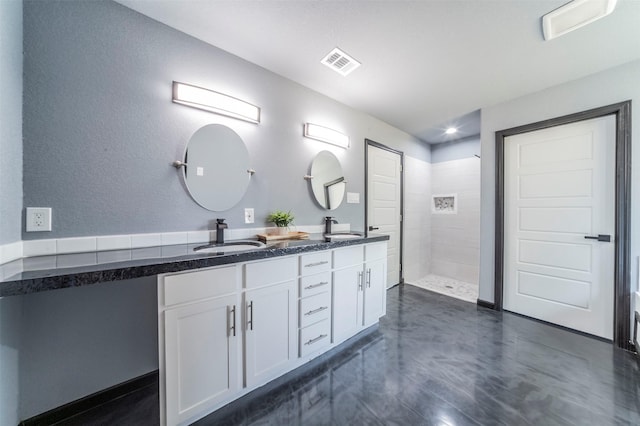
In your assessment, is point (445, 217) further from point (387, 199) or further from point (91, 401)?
point (91, 401)

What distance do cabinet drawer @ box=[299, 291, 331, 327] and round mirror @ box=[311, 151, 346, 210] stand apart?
1077 millimetres

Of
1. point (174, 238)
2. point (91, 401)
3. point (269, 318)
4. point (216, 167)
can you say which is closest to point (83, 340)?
point (91, 401)

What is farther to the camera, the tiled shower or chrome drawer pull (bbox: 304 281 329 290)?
the tiled shower

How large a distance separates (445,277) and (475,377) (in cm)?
273

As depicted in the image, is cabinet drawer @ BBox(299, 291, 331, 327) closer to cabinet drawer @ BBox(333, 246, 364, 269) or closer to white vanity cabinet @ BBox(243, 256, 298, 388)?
white vanity cabinet @ BBox(243, 256, 298, 388)

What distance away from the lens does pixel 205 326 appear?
121cm

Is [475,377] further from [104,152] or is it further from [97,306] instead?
[104,152]

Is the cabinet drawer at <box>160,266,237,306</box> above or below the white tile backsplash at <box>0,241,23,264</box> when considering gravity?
below

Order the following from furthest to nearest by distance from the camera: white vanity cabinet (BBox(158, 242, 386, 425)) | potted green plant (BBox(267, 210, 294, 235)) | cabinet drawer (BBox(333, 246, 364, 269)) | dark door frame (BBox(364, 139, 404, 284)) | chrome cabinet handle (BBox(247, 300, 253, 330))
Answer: dark door frame (BBox(364, 139, 404, 284)) < potted green plant (BBox(267, 210, 294, 235)) < cabinet drawer (BBox(333, 246, 364, 269)) < chrome cabinet handle (BBox(247, 300, 253, 330)) < white vanity cabinet (BBox(158, 242, 386, 425))

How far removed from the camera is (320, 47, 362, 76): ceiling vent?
6.14ft

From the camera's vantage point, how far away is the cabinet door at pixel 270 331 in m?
1.37

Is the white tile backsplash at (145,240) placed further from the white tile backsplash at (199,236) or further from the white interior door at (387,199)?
the white interior door at (387,199)

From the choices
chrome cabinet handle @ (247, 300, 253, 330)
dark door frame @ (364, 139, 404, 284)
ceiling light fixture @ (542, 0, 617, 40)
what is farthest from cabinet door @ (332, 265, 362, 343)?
ceiling light fixture @ (542, 0, 617, 40)

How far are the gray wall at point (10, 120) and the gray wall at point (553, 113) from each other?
3970mm
